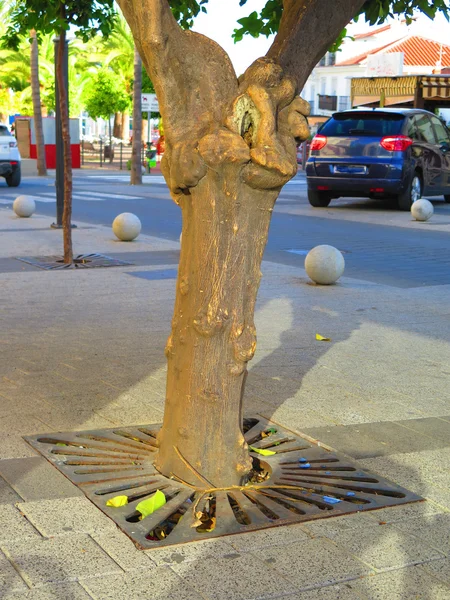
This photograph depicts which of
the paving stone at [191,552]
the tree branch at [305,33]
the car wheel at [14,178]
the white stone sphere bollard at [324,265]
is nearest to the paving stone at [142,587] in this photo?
the paving stone at [191,552]

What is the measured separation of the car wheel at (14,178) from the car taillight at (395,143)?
1114 cm

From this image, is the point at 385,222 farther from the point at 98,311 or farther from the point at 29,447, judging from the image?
the point at 29,447

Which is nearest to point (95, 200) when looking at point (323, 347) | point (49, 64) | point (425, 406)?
point (323, 347)

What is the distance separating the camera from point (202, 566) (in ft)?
11.6

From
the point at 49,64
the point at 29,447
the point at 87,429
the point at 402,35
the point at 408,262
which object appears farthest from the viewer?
the point at 402,35

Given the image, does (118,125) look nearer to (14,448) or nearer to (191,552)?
(14,448)

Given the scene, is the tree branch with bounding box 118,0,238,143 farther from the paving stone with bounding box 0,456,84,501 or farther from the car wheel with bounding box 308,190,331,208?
the car wheel with bounding box 308,190,331,208

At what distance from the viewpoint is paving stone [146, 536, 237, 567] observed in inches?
141

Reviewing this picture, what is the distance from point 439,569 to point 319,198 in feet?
54.0

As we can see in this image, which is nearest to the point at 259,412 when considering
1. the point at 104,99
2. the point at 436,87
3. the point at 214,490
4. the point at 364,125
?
the point at 214,490

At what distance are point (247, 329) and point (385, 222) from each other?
13.0 m

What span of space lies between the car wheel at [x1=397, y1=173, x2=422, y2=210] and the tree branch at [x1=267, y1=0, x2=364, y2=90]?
47.9 feet

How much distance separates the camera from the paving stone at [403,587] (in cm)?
335

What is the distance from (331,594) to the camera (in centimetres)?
334
